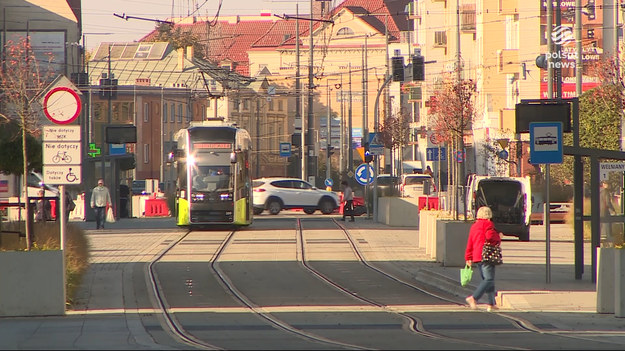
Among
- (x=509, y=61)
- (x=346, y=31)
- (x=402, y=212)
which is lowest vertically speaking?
Result: (x=402, y=212)

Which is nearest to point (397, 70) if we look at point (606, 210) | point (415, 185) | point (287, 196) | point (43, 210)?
point (287, 196)

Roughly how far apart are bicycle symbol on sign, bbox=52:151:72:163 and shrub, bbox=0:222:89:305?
4.04 ft

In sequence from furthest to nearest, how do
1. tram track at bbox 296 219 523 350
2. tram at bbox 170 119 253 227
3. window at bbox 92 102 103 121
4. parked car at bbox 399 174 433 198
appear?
1. window at bbox 92 102 103 121
2. parked car at bbox 399 174 433 198
3. tram at bbox 170 119 253 227
4. tram track at bbox 296 219 523 350

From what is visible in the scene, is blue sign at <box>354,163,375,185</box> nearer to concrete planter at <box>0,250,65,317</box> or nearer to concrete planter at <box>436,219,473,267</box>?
concrete planter at <box>436,219,473,267</box>

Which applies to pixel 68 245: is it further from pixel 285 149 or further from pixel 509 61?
pixel 285 149

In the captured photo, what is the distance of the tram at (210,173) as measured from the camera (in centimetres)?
3659

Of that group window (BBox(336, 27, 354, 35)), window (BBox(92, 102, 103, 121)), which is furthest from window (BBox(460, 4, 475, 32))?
window (BBox(336, 27, 354, 35))

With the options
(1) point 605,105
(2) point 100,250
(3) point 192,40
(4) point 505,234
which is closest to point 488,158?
(1) point 605,105

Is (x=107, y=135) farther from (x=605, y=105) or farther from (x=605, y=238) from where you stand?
(x=605, y=238)

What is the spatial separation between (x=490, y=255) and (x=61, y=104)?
6.41 m

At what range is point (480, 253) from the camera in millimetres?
17250

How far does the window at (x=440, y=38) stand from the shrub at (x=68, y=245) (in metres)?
68.7

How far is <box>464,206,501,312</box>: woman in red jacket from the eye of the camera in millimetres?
16922

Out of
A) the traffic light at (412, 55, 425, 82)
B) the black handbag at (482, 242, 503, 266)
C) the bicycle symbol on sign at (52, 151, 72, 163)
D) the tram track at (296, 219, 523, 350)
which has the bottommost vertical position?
the tram track at (296, 219, 523, 350)
